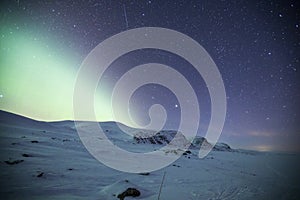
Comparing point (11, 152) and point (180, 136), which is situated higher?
point (180, 136)

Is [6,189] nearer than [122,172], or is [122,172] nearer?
[6,189]

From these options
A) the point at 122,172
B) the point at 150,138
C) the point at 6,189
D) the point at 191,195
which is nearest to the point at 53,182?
the point at 6,189

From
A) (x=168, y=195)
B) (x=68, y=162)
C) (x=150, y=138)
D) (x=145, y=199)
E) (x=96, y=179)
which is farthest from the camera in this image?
(x=150, y=138)

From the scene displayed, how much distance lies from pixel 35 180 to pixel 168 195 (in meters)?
6.20

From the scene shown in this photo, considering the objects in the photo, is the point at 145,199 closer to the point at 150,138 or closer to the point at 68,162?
the point at 68,162

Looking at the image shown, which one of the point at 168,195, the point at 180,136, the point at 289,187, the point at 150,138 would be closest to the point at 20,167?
the point at 168,195

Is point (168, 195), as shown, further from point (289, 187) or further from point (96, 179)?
point (289, 187)

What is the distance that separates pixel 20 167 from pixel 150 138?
28035mm

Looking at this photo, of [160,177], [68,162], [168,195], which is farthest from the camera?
[68,162]

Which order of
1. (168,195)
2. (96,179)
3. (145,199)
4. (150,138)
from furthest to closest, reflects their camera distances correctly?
(150,138)
(96,179)
(168,195)
(145,199)

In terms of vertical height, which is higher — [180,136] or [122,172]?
[180,136]

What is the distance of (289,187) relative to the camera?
9.78 m

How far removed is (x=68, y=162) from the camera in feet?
39.6

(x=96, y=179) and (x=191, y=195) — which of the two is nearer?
(x=191, y=195)
